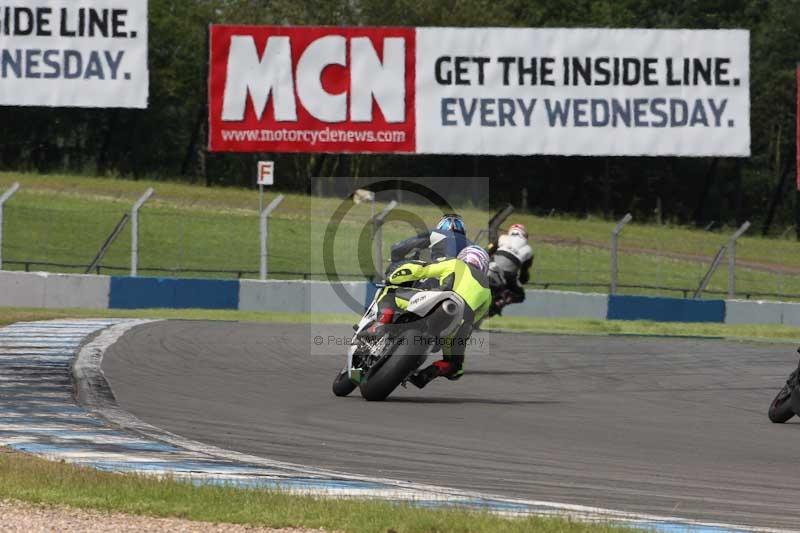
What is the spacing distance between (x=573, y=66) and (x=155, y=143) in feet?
104

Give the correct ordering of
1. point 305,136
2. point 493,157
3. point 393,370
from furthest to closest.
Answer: point 493,157 → point 305,136 → point 393,370

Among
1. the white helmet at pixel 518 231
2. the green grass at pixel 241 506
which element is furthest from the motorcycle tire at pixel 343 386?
the white helmet at pixel 518 231

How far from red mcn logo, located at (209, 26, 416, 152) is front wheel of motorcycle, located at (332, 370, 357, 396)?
18.3m

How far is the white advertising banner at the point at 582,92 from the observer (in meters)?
31.0

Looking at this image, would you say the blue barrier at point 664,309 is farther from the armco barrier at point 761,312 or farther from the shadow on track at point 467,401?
the shadow on track at point 467,401

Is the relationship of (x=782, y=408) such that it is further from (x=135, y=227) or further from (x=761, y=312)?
(x=761, y=312)

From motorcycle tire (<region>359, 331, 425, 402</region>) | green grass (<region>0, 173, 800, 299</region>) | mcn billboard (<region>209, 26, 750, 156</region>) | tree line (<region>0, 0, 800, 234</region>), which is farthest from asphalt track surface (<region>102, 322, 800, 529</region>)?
tree line (<region>0, 0, 800, 234</region>)

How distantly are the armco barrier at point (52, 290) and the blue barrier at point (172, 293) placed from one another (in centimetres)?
25

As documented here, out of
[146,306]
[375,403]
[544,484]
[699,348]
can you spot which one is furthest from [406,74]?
[544,484]

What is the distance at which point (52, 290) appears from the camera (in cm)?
2530

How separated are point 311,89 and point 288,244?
11.4ft

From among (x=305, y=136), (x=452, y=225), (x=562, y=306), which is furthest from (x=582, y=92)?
(x=452, y=225)

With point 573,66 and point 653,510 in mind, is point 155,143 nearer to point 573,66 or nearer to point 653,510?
point 573,66

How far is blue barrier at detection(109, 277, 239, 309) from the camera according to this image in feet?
84.1
